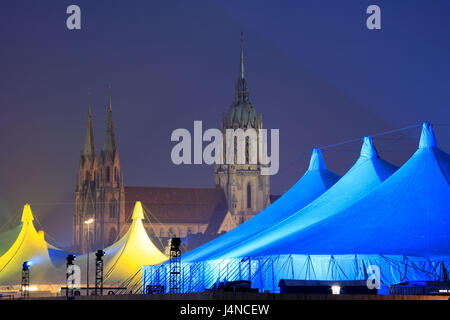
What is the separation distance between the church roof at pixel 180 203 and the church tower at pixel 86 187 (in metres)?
12.8

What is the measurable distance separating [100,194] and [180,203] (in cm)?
2160

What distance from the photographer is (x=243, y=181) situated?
145750 mm

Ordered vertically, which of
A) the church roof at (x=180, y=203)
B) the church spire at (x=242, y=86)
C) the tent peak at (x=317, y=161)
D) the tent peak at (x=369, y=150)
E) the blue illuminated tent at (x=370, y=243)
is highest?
the church spire at (x=242, y=86)

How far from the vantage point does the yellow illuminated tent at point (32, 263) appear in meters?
66.8

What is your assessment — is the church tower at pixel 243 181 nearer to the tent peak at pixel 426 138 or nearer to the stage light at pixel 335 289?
the tent peak at pixel 426 138

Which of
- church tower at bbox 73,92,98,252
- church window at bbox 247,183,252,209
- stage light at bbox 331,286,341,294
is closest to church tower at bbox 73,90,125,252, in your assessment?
church tower at bbox 73,92,98,252

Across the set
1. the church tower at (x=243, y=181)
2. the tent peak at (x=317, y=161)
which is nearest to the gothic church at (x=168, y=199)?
the church tower at (x=243, y=181)

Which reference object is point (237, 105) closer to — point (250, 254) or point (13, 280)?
point (13, 280)

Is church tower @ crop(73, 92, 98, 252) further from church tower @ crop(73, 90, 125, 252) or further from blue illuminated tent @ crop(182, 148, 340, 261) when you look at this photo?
blue illuminated tent @ crop(182, 148, 340, 261)

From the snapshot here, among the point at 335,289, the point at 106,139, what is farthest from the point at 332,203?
the point at 106,139

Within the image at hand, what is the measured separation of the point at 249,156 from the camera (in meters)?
144
